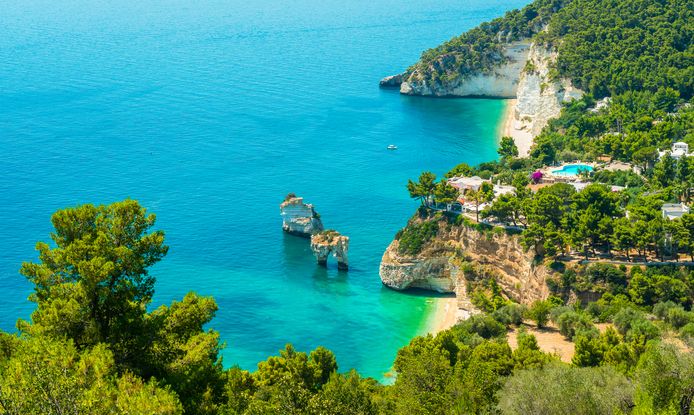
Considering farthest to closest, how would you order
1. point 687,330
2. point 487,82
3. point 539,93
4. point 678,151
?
point 487,82, point 539,93, point 678,151, point 687,330

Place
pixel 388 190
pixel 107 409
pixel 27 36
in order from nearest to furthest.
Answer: pixel 107 409
pixel 388 190
pixel 27 36

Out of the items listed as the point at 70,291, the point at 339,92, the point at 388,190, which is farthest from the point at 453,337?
the point at 339,92

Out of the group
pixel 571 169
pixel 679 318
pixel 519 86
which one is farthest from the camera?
pixel 519 86

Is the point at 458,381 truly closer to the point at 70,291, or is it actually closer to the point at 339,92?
the point at 70,291

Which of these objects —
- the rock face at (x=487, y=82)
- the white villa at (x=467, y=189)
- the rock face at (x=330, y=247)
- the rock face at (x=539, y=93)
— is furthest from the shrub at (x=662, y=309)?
the rock face at (x=487, y=82)

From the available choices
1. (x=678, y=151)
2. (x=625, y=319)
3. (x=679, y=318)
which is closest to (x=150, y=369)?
(x=625, y=319)

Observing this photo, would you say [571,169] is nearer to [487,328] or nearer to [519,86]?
[487,328]

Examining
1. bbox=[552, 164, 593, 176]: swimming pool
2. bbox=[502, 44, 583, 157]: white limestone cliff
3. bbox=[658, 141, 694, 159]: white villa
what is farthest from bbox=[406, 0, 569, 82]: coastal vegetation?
bbox=[658, 141, 694, 159]: white villa
